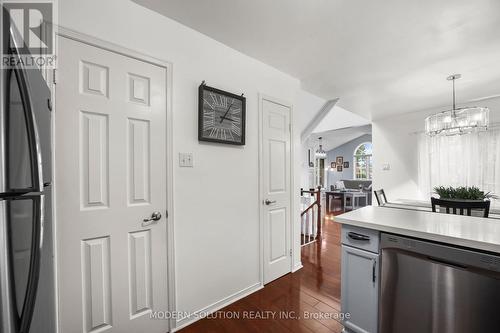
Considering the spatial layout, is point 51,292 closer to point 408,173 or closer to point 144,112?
point 144,112

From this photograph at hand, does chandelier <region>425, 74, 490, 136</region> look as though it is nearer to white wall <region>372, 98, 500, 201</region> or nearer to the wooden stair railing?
the wooden stair railing

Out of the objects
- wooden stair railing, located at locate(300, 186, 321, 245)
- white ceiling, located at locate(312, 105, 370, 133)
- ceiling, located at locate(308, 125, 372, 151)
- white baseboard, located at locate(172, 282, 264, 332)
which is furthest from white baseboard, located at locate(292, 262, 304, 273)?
ceiling, located at locate(308, 125, 372, 151)

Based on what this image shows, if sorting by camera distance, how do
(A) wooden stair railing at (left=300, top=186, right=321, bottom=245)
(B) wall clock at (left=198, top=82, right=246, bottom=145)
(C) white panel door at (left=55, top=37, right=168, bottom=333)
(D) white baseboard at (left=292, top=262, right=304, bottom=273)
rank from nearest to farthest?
1. (C) white panel door at (left=55, top=37, right=168, bottom=333)
2. (B) wall clock at (left=198, top=82, right=246, bottom=145)
3. (D) white baseboard at (left=292, top=262, right=304, bottom=273)
4. (A) wooden stair railing at (left=300, top=186, right=321, bottom=245)

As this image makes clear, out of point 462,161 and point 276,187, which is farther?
point 462,161

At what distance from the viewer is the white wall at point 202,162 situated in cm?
140

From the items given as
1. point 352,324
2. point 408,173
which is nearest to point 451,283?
point 352,324

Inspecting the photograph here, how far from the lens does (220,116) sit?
5.99ft

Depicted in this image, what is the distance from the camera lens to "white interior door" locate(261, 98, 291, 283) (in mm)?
2227

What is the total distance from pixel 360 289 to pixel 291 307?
0.73 m

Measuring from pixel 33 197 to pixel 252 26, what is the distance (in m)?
1.76

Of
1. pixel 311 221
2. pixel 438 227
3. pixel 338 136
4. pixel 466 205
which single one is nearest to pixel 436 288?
pixel 438 227

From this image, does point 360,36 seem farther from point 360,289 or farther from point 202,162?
point 360,289

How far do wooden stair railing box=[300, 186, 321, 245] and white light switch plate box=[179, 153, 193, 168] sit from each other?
2394 millimetres

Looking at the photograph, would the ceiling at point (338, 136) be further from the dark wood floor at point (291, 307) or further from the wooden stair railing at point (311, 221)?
the dark wood floor at point (291, 307)
